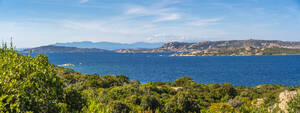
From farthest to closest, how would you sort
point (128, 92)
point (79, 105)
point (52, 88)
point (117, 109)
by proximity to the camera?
point (128, 92) < point (117, 109) < point (79, 105) < point (52, 88)

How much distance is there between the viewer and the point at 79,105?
10.5m

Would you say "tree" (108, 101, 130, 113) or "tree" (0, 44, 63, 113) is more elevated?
"tree" (0, 44, 63, 113)

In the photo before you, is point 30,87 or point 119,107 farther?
point 119,107

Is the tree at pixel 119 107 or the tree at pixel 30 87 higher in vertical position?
the tree at pixel 30 87

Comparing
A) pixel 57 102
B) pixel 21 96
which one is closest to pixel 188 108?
pixel 57 102

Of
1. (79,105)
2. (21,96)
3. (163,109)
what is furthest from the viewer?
(163,109)

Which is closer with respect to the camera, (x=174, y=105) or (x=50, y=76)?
(x=50, y=76)

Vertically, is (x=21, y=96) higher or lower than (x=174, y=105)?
higher

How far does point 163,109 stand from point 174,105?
166 cm

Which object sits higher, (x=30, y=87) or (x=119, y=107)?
(x=30, y=87)

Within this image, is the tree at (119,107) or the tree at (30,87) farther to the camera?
the tree at (119,107)

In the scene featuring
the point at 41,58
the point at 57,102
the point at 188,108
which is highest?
the point at 41,58

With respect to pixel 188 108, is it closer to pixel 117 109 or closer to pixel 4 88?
pixel 117 109

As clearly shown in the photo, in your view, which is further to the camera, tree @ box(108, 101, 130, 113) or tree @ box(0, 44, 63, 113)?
tree @ box(108, 101, 130, 113)
